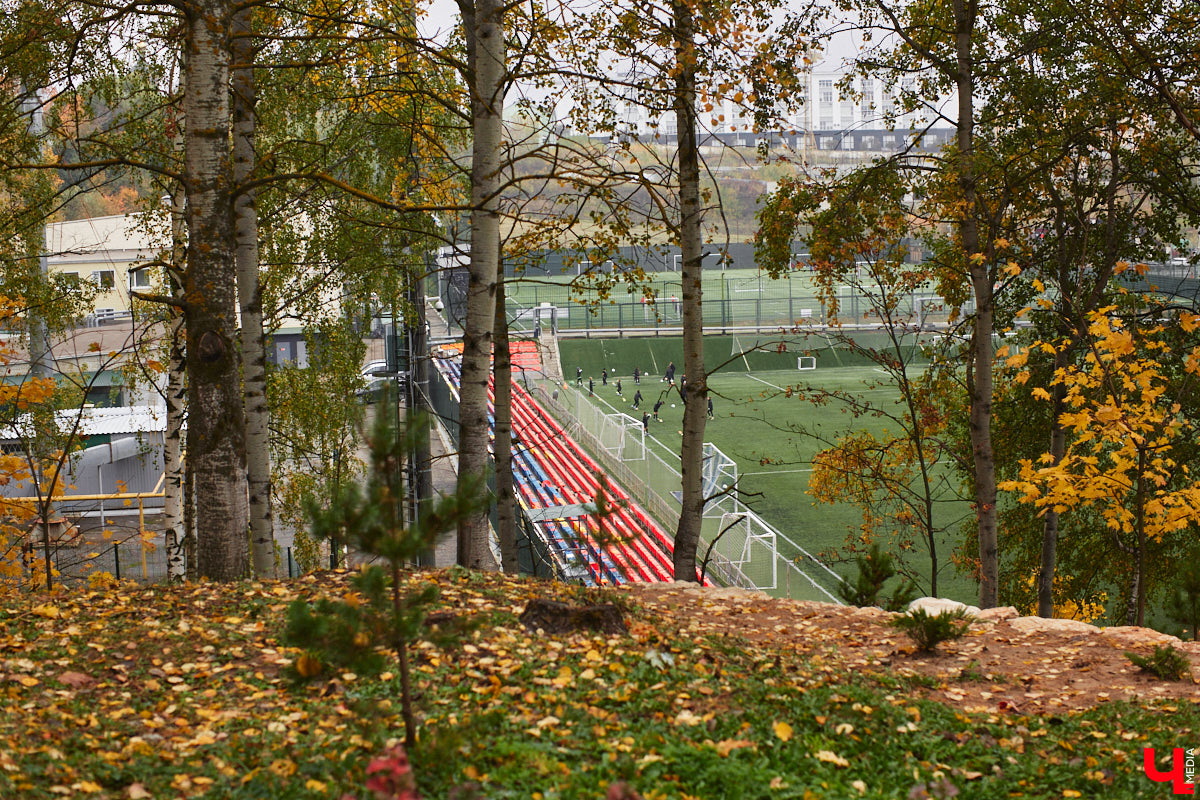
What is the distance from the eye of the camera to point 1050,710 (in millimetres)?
3863

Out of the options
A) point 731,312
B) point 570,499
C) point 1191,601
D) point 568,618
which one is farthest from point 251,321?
point 731,312

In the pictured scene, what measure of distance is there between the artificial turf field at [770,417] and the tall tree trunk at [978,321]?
111 cm

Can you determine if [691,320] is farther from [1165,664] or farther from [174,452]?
[174,452]

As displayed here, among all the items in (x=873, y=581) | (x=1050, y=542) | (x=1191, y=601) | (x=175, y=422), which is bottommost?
(x=1050, y=542)

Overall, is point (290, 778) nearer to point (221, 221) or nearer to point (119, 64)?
point (221, 221)

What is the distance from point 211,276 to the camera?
183 inches

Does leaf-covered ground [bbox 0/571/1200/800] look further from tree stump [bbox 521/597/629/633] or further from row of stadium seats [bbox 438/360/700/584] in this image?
row of stadium seats [bbox 438/360/700/584]

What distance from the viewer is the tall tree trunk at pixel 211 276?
15.0ft

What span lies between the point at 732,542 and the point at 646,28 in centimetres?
1049

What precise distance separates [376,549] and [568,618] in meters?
2.00

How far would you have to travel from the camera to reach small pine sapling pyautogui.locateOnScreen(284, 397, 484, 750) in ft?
8.16

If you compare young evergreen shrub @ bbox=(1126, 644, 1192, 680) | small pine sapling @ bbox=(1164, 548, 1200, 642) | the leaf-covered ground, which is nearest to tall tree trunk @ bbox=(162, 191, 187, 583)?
the leaf-covered ground

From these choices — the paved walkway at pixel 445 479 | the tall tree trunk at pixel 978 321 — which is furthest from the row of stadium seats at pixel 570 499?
the tall tree trunk at pixel 978 321

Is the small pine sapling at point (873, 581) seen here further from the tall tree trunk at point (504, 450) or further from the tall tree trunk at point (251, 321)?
the tall tree trunk at point (251, 321)
